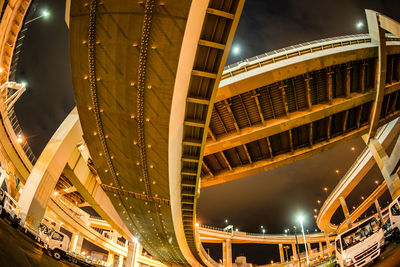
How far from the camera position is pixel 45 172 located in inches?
547

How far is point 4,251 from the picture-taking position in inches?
241

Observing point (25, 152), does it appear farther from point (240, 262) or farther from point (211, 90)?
point (240, 262)

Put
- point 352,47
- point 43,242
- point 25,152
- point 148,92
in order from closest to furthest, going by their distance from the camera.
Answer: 1. point 148,92
2. point 43,242
3. point 352,47
4. point 25,152

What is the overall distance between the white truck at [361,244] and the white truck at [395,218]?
0.49 meters

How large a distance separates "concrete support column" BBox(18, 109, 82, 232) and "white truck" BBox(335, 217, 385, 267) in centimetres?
1715

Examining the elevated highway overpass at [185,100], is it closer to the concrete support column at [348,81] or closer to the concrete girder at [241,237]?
the concrete support column at [348,81]

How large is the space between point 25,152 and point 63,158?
6.84 meters

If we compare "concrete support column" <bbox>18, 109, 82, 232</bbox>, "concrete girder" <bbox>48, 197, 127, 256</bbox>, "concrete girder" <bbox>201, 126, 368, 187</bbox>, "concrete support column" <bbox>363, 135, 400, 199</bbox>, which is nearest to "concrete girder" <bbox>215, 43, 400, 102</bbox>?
"concrete girder" <bbox>201, 126, 368, 187</bbox>

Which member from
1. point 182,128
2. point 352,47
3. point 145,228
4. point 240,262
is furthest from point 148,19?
point 240,262

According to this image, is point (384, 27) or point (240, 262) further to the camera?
point (240, 262)

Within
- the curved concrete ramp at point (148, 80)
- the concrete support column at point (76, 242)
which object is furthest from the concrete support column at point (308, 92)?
the concrete support column at point (76, 242)

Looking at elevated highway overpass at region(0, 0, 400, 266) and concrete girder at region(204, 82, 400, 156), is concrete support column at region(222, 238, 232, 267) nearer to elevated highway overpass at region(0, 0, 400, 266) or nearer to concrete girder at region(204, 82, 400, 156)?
elevated highway overpass at region(0, 0, 400, 266)

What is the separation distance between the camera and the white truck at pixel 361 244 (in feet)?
30.9

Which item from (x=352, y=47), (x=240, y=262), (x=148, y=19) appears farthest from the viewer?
(x=240, y=262)
